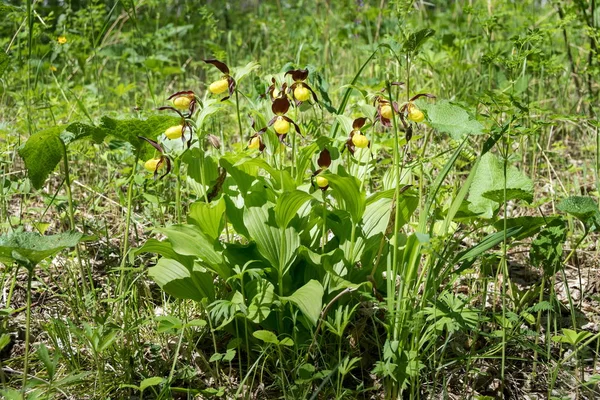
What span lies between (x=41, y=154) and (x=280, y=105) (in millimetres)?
775

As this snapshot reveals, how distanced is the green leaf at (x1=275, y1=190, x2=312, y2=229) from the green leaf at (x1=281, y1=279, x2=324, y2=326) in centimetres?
20

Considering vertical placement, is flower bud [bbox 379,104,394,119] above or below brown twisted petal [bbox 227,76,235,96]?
below

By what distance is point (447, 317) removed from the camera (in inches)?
68.6

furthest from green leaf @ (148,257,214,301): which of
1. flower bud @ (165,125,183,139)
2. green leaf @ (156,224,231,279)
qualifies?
flower bud @ (165,125,183,139)

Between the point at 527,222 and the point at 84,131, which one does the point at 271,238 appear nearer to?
the point at 84,131

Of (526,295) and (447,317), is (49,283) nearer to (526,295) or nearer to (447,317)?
(447,317)

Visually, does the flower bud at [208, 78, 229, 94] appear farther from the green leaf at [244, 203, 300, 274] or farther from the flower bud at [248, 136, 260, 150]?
the green leaf at [244, 203, 300, 274]

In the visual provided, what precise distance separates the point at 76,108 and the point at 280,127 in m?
2.14

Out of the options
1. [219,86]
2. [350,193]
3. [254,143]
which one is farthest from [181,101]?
[350,193]

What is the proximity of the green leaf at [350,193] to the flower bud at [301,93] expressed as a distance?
282 mm

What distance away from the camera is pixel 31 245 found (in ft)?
5.23

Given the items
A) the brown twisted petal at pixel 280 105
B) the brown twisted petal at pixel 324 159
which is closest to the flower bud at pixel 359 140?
the brown twisted petal at pixel 324 159

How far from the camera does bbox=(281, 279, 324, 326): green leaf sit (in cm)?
171

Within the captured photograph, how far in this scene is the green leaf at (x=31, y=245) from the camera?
5.12ft
